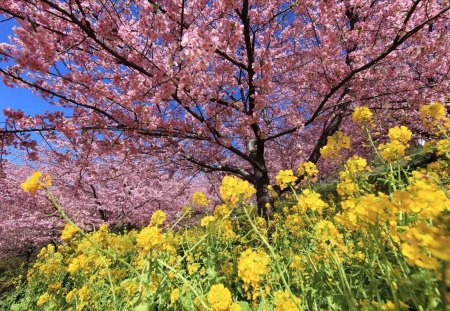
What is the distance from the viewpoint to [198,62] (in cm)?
396

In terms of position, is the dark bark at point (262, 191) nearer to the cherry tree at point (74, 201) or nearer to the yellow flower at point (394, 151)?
the cherry tree at point (74, 201)

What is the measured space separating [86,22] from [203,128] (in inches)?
127

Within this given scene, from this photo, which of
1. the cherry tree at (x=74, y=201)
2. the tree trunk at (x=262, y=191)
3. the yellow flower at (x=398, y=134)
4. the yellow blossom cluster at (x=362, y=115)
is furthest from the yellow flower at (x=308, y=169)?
the cherry tree at (x=74, y=201)

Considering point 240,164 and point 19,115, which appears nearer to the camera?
point 19,115

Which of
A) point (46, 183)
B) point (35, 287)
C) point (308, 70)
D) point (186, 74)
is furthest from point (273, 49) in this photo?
point (35, 287)

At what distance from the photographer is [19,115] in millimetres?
5277

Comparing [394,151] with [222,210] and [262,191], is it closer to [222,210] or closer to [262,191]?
[222,210]

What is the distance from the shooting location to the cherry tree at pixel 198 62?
4.59 metres

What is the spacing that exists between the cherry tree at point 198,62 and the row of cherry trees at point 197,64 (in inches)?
1.1

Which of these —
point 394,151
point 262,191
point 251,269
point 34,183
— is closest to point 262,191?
point 262,191

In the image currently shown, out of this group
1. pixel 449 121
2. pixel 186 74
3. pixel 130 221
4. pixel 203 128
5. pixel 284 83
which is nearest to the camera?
pixel 449 121

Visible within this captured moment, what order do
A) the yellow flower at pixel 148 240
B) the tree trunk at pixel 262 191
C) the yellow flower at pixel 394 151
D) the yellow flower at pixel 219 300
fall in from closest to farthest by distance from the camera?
the yellow flower at pixel 219 300, the yellow flower at pixel 148 240, the yellow flower at pixel 394 151, the tree trunk at pixel 262 191

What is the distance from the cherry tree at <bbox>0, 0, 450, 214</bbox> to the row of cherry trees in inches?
1.1

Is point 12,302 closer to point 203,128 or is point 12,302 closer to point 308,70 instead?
point 203,128
